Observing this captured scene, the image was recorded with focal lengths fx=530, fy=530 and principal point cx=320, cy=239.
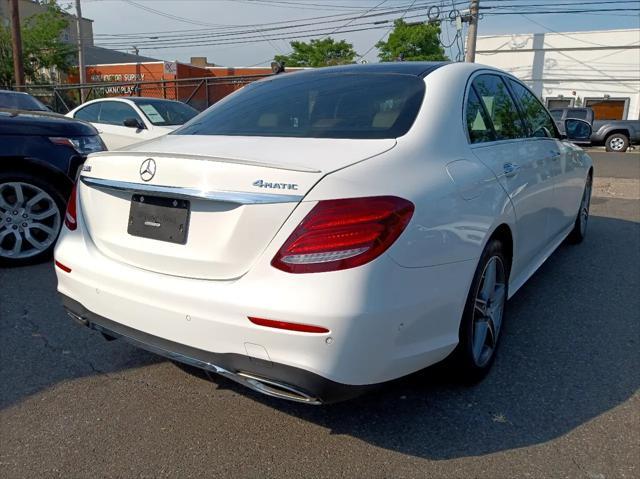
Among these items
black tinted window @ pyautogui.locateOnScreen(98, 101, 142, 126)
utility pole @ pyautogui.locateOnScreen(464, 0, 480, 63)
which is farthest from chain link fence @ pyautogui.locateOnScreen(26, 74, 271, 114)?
utility pole @ pyautogui.locateOnScreen(464, 0, 480, 63)

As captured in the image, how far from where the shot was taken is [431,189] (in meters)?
2.14

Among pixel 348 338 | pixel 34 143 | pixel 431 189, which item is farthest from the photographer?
pixel 34 143

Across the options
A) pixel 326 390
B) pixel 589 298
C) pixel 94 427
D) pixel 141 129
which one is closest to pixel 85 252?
pixel 94 427

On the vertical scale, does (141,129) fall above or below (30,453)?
above

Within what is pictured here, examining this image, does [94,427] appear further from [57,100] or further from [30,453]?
[57,100]

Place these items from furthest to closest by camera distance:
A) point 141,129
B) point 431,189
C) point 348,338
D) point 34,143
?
1. point 141,129
2. point 34,143
3. point 431,189
4. point 348,338

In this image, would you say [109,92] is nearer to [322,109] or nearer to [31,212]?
[31,212]

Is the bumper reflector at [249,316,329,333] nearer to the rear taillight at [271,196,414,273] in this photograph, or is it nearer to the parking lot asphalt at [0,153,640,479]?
the rear taillight at [271,196,414,273]

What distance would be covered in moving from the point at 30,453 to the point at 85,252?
889 mm

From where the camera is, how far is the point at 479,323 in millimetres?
2758

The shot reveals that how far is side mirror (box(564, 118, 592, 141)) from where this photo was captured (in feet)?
16.0

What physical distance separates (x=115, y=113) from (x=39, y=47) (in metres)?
31.2

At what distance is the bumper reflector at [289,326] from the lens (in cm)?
185

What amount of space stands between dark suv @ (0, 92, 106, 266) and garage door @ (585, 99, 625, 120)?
3364 centimetres
